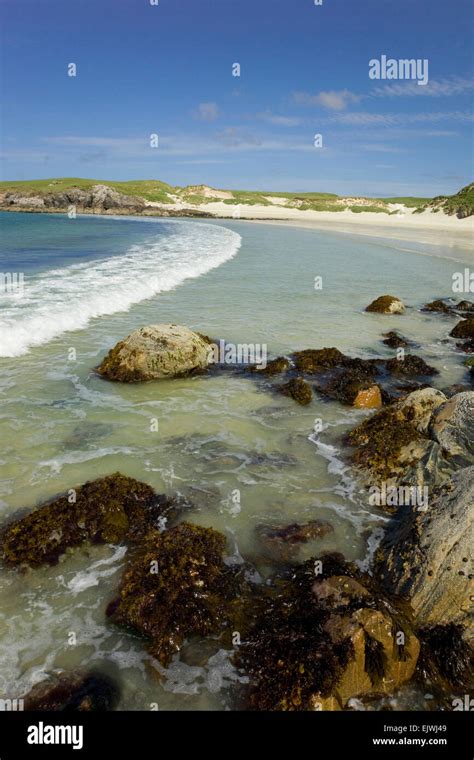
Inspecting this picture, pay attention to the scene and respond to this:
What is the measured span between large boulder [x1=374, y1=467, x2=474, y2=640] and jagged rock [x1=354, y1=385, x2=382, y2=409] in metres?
4.25

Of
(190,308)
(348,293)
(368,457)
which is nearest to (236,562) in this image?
(368,457)

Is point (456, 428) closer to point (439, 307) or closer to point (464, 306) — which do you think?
point (439, 307)

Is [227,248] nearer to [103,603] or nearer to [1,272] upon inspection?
[1,272]

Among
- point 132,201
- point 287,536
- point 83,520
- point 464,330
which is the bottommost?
point 287,536

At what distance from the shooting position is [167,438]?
8461mm

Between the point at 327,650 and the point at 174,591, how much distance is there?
5.66 feet

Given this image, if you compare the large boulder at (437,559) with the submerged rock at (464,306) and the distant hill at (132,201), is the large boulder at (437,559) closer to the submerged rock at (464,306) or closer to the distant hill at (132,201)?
the submerged rock at (464,306)

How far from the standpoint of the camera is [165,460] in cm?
771

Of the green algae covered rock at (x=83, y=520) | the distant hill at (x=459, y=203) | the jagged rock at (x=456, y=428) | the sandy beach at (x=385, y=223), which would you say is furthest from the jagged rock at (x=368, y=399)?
the distant hill at (x=459, y=203)

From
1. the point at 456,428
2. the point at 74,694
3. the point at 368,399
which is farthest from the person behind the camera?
the point at 368,399

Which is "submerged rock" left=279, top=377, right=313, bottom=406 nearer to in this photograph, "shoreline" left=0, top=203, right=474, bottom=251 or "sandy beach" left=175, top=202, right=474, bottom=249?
"shoreline" left=0, top=203, right=474, bottom=251

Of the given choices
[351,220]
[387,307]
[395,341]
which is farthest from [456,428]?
[351,220]

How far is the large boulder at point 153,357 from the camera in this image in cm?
1098

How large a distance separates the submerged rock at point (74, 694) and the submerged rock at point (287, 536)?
2.31 m
